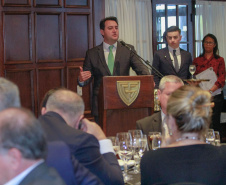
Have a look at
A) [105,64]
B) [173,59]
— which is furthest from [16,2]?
[173,59]

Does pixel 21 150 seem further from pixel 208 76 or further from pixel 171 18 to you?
pixel 171 18

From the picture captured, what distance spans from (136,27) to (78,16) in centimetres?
209

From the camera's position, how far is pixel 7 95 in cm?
229

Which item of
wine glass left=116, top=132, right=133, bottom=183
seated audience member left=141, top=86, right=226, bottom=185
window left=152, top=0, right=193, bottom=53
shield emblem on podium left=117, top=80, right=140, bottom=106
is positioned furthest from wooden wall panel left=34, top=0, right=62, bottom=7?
seated audience member left=141, top=86, right=226, bottom=185

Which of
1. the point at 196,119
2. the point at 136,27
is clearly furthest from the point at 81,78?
the point at 136,27

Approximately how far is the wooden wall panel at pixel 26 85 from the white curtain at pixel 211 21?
370 cm

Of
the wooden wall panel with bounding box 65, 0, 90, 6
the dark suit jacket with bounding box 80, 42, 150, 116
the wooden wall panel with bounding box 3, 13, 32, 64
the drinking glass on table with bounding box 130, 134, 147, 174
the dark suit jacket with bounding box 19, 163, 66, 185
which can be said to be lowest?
the drinking glass on table with bounding box 130, 134, 147, 174

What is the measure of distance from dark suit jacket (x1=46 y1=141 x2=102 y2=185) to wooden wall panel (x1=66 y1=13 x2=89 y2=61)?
3.84 metres

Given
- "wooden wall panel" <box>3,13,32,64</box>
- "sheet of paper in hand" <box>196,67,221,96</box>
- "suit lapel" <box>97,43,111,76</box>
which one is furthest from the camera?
"sheet of paper in hand" <box>196,67,221,96</box>

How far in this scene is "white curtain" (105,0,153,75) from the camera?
746 centimetres

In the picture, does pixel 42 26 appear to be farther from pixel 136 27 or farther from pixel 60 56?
pixel 136 27

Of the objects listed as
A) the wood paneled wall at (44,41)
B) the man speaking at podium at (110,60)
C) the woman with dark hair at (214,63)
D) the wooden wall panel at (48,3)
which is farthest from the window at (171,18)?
the man speaking at podium at (110,60)

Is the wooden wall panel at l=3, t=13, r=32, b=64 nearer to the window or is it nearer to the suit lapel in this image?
the suit lapel

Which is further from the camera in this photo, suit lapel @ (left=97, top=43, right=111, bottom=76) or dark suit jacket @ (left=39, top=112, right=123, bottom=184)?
suit lapel @ (left=97, top=43, right=111, bottom=76)
